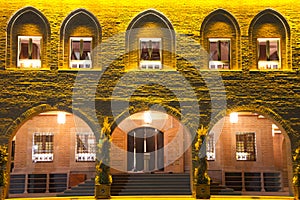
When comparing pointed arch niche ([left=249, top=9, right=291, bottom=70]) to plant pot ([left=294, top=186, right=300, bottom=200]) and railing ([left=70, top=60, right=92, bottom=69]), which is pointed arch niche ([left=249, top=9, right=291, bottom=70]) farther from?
railing ([left=70, top=60, right=92, bottom=69])

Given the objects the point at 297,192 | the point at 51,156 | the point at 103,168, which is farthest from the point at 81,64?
the point at 297,192

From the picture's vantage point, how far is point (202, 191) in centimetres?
1644

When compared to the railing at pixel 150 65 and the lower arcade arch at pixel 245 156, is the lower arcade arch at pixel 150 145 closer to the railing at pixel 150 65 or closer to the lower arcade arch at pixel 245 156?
the lower arcade arch at pixel 245 156

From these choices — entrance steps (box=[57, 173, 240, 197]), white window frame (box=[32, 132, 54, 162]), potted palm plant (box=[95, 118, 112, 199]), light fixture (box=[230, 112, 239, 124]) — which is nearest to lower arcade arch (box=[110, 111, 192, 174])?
entrance steps (box=[57, 173, 240, 197])

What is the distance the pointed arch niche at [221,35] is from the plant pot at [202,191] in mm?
4897

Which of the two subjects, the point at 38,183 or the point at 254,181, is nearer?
the point at 38,183

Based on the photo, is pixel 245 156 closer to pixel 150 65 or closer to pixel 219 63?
pixel 219 63

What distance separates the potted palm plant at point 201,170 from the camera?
16.4 meters

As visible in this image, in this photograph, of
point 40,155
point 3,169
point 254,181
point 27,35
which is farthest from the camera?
point 254,181

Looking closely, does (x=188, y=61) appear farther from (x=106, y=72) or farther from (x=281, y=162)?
(x=281, y=162)

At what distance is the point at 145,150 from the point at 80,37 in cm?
725

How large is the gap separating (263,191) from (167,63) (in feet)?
26.8

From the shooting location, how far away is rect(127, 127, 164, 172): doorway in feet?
71.3

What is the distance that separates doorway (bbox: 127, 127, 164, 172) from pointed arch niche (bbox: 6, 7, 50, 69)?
6.58 m
